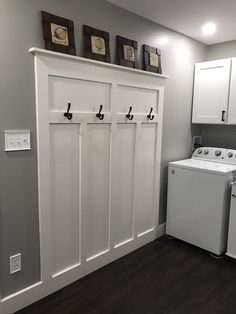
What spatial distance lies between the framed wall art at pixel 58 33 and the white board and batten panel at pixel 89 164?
0.24ft

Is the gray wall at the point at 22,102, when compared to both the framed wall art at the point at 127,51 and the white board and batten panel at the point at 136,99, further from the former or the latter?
the white board and batten panel at the point at 136,99

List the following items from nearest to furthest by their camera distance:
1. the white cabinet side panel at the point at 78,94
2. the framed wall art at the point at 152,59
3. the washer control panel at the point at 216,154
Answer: the white cabinet side panel at the point at 78,94 → the framed wall art at the point at 152,59 → the washer control panel at the point at 216,154

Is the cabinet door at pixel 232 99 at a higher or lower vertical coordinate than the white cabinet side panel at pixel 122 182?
higher

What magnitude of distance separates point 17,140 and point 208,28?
2197 millimetres

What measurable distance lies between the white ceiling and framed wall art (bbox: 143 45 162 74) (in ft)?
0.90

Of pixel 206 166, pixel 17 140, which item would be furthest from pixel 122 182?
pixel 17 140

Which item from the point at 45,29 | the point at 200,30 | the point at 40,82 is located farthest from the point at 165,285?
the point at 200,30

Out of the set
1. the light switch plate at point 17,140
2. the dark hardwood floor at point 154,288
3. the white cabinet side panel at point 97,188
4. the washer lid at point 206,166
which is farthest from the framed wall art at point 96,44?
the dark hardwood floor at point 154,288

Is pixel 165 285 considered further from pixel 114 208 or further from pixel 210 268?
pixel 114 208

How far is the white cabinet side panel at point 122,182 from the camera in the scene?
2.38 meters

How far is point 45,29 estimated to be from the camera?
1.77 meters

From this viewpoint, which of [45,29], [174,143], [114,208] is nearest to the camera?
[45,29]

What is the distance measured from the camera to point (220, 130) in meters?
3.23

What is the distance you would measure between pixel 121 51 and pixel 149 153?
1028 millimetres
